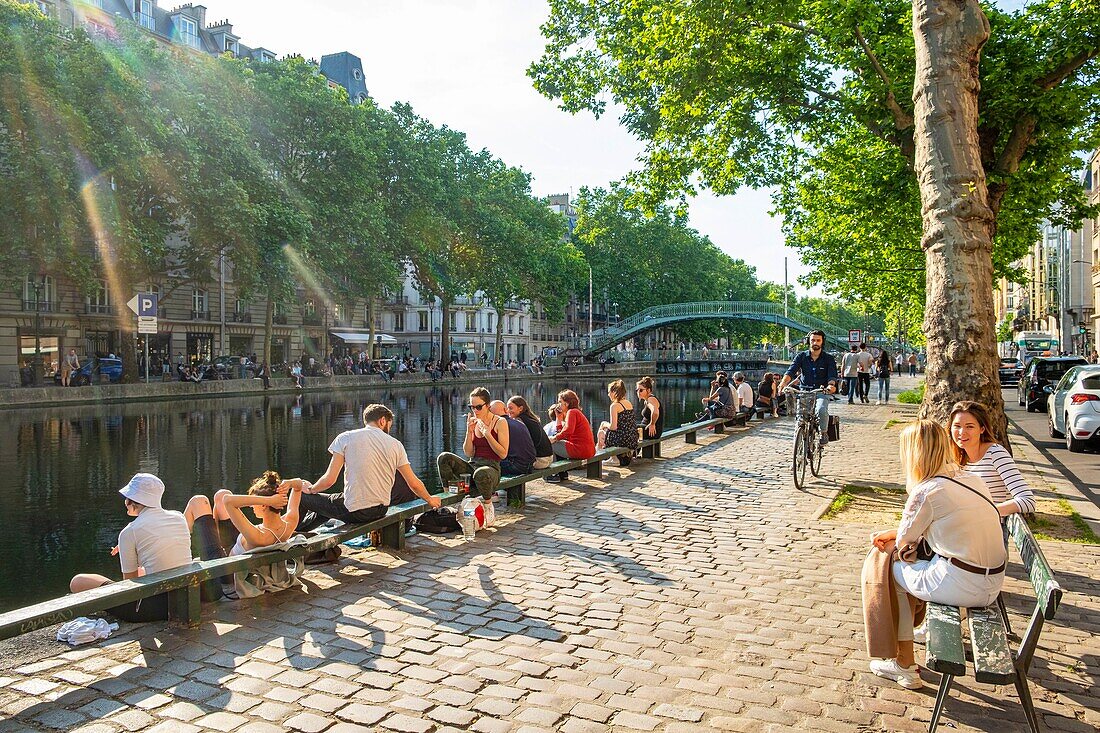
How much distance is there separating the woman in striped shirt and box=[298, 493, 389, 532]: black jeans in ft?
14.7

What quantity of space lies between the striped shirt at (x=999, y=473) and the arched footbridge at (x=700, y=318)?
2865 inches

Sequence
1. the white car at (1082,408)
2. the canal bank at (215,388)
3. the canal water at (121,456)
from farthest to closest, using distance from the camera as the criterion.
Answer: the canal bank at (215,388), the white car at (1082,408), the canal water at (121,456)

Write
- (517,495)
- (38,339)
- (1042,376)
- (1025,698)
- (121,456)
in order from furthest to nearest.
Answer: (38,339) → (1042,376) → (121,456) → (517,495) → (1025,698)

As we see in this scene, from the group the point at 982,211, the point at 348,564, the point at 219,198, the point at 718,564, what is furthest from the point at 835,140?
the point at 219,198

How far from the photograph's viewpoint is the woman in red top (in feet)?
36.6

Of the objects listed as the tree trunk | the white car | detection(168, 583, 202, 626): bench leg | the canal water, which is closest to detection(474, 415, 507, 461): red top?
the canal water

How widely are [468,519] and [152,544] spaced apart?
303 centimetres

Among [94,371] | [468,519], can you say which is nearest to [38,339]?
[94,371]

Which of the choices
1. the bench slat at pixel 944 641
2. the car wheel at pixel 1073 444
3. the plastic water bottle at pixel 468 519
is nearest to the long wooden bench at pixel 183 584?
the plastic water bottle at pixel 468 519

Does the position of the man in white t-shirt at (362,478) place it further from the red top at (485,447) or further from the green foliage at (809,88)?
the green foliage at (809,88)

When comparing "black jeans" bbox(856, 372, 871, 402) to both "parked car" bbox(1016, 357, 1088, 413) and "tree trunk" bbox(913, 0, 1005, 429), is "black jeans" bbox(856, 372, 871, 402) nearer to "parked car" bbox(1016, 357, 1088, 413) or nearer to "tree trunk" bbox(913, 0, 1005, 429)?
"parked car" bbox(1016, 357, 1088, 413)

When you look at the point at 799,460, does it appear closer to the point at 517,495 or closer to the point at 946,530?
the point at 517,495

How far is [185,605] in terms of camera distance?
17.2 feet

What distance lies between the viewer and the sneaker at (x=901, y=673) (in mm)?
4203
